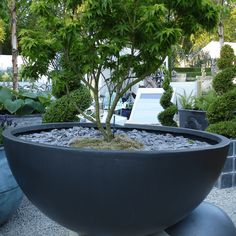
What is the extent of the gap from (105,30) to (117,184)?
873 mm

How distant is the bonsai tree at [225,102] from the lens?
4.27 meters

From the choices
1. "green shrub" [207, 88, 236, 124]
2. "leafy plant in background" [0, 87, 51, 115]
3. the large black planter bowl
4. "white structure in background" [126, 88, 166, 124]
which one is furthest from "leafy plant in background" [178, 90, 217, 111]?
the large black planter bowl

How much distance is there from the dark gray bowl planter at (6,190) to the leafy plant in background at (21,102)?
2.27 meters

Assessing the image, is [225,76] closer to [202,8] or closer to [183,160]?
[202,8]

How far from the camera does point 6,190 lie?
8.98 feet

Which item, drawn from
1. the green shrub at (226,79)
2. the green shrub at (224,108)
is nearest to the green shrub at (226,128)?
the green shrub at (224,108)

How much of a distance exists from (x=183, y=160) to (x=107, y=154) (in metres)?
0.31

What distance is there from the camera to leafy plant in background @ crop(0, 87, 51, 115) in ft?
16.5

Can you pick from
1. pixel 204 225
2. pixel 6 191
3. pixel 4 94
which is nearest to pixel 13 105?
pixel 4 94

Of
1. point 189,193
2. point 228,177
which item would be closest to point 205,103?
point 228,177

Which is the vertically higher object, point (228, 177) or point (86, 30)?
point (86, 30)

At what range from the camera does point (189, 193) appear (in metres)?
1.76

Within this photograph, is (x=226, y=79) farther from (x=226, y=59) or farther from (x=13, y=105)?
(x=13, y=105)

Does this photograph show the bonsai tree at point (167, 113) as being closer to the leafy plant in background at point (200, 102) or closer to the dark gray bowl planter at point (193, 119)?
the dark gray bowl planter at point (193, 119)
